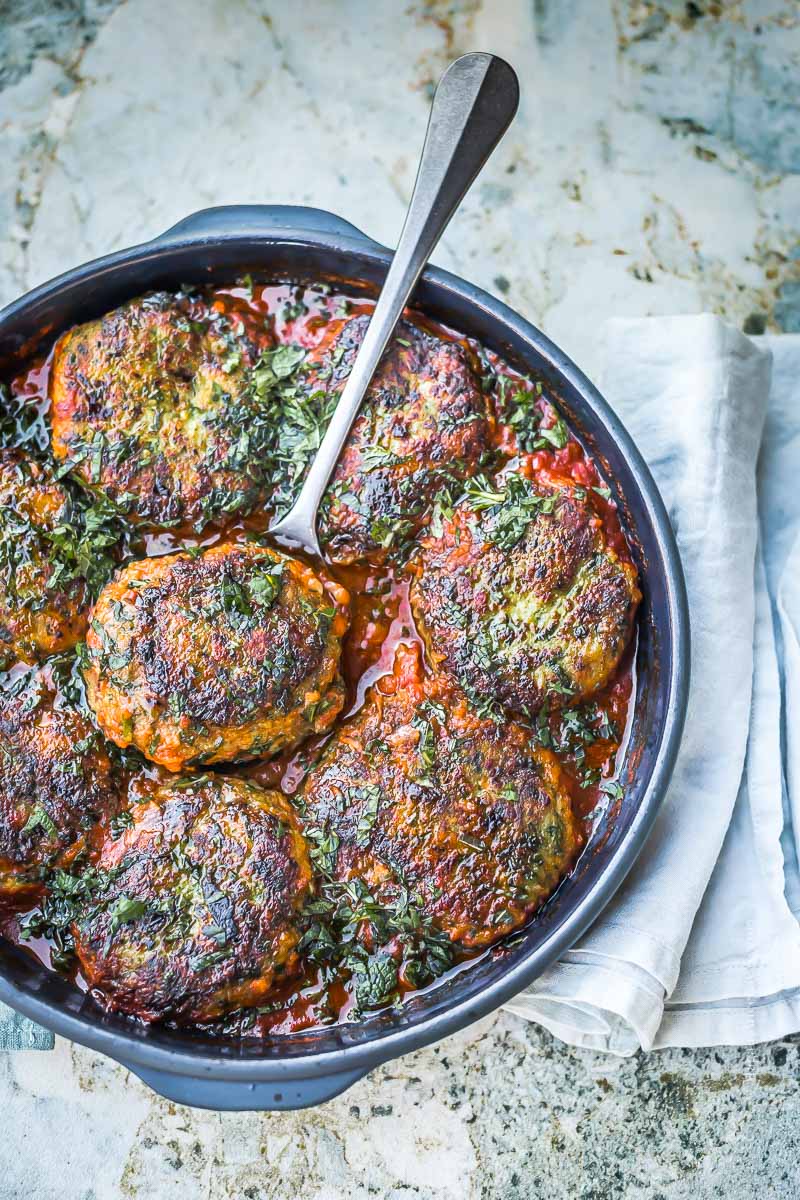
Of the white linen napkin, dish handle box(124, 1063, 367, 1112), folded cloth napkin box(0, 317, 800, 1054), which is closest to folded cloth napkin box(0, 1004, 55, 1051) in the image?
folded cloth napkin box(0, 317, 800, 1054)

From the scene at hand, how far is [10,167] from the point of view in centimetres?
334

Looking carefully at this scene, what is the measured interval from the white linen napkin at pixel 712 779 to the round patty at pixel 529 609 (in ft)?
1.47

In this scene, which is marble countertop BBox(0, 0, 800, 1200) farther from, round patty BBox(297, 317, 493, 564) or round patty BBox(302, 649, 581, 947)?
round patty BBox(302, 649, 581, 947)

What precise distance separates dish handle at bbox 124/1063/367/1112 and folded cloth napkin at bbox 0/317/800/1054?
0.63 metres

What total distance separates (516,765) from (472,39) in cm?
232

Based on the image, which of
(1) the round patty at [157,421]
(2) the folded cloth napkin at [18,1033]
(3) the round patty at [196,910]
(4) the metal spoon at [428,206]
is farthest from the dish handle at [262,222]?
(2) the folded cloth napkin at [18,1033]

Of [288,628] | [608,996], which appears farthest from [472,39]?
[608,996]

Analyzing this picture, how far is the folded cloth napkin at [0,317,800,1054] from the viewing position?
2.86 metres

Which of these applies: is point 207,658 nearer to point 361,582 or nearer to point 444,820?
point 361,582

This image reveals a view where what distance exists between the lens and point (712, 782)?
9.67ft

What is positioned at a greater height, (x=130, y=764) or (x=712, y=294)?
(x=712, y=294)

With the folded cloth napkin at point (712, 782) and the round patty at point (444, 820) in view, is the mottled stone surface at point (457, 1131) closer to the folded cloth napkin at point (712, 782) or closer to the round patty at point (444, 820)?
the folded cloth napkin at point (712, 782)

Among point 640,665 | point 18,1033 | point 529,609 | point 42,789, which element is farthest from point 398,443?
point 18,1033

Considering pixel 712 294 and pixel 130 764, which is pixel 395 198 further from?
pixel 130 764
